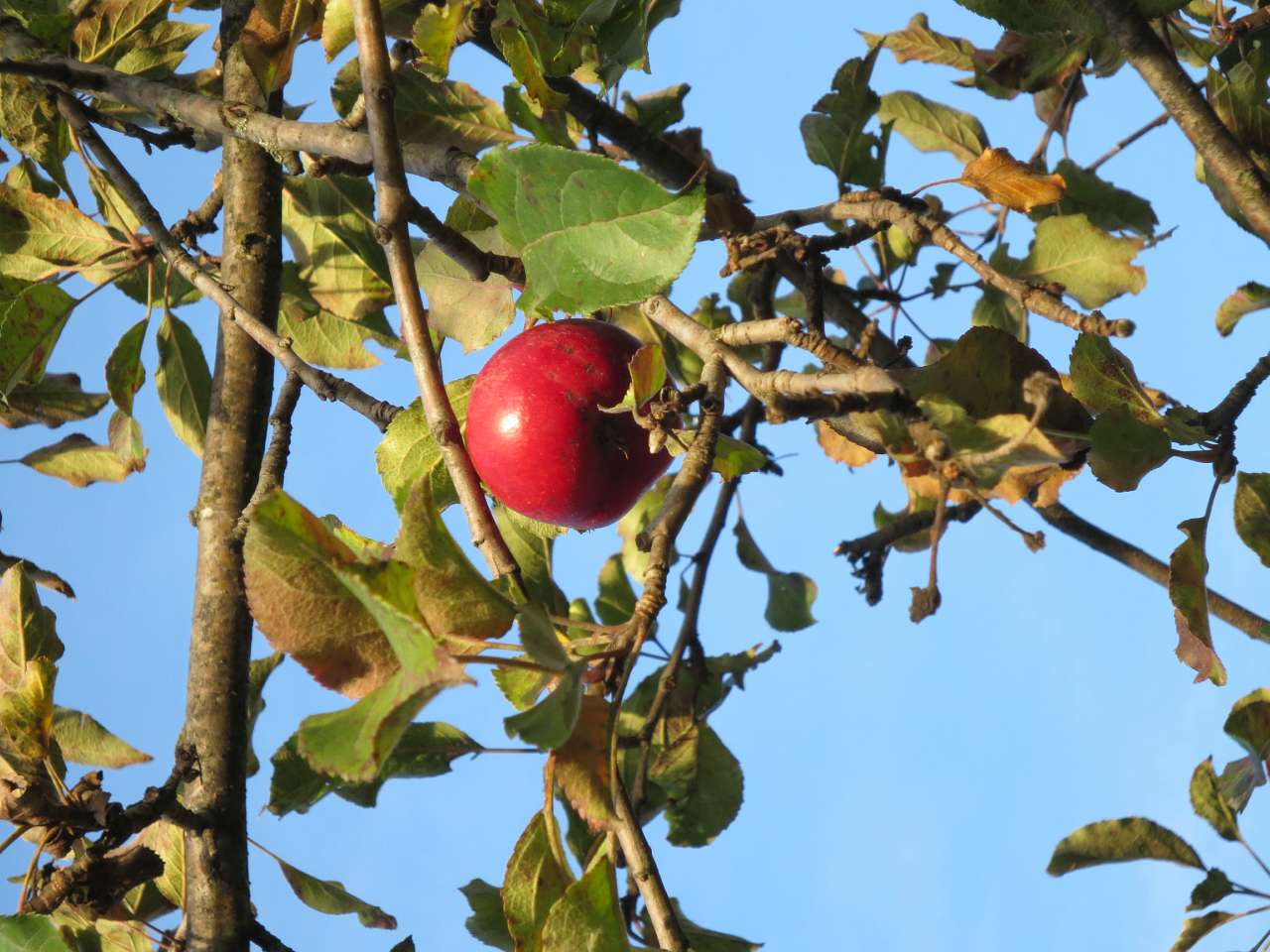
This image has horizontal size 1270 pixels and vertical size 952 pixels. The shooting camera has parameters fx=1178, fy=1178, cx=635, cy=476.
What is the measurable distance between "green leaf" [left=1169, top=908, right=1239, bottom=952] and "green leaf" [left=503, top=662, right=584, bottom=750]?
0.62 meters

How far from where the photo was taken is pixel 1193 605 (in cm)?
68

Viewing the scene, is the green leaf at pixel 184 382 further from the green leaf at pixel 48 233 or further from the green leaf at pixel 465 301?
the green leaf at pixel 465 301

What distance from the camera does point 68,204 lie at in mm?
997

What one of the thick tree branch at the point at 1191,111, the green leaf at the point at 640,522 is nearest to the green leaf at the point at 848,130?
the thick tree branch at the point at 1191,111

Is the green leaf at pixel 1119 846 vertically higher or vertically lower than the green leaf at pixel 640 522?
lower

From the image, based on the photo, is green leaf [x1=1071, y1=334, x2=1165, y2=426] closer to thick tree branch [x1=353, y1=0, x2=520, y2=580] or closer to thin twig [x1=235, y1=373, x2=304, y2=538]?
thick tree branch [x1=353, y1=0, x2=520, y2=580]

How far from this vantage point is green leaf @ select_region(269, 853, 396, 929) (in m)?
0.84

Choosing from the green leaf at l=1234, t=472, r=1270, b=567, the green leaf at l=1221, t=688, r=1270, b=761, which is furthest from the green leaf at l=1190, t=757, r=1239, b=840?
the green leaf at l=1234, t=472, r=1270, b=567

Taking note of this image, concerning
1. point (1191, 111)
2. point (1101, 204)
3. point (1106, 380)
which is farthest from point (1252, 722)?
point (1101, 204)

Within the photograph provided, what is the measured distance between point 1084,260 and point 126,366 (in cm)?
83

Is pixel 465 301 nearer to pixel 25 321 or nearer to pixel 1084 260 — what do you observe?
pixel 25 321

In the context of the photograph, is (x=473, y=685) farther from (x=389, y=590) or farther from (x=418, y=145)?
(x=418, y=145)

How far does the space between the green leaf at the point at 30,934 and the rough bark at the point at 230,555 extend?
0.32ft

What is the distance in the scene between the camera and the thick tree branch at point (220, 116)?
0.65 metres
